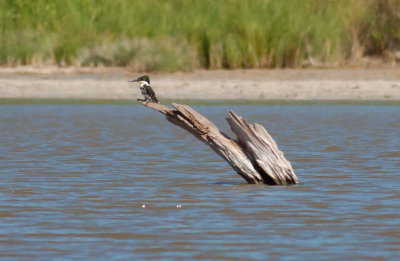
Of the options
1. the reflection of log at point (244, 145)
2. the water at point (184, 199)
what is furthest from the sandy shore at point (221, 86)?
the reflection of log at point (244, 145)

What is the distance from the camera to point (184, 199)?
9539mm

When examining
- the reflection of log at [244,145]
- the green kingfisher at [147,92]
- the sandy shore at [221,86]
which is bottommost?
the sandy shore at [221,86]

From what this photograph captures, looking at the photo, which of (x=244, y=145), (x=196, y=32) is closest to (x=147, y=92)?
(x=244, y=145)

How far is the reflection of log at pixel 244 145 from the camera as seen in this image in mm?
10008

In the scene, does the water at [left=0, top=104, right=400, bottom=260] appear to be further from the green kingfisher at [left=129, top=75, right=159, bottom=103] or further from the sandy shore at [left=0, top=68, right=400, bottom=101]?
the sandy shore at [left=0, top=68, right=400, bottom=101]

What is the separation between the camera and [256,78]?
25266 mm

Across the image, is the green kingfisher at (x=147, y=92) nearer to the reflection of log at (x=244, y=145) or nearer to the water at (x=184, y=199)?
the reflection of log at (x=244, y=145)

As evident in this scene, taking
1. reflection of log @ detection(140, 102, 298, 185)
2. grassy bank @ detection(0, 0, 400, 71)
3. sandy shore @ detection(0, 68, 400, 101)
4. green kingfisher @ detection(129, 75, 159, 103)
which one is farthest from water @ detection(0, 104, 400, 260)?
grassy bank @ detection(0, 0, 400, 71)

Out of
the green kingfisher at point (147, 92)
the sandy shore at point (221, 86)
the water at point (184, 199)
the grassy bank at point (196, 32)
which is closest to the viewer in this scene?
the water at point (184, 199)

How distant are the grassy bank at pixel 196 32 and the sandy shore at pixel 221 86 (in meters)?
1.12

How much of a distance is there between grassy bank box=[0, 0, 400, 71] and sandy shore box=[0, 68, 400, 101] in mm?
1117

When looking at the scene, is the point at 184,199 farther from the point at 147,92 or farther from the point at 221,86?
the point at 221,86

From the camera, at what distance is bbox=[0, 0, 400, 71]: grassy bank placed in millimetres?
27031

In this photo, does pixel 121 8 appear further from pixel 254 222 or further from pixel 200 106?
pixel 254 222
